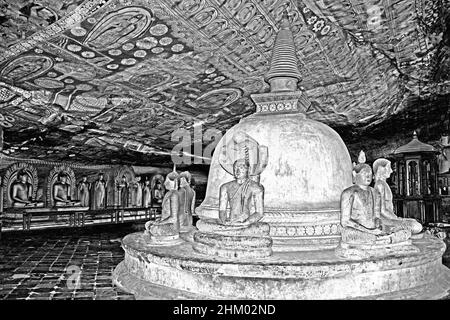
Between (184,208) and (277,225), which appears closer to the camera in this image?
(277,225)

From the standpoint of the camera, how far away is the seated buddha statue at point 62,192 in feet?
47.9

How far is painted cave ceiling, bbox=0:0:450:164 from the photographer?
22.3 ft

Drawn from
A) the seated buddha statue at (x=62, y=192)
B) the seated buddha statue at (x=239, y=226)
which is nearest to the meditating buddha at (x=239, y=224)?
the seated buddha statue at (x=239, y=226)

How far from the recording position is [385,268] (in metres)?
5.04

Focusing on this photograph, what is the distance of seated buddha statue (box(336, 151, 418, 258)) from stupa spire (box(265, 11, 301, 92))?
7.55 feet

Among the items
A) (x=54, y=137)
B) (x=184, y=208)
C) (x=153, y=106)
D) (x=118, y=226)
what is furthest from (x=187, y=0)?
(x=118, y=226)

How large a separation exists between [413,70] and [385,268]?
321 inches

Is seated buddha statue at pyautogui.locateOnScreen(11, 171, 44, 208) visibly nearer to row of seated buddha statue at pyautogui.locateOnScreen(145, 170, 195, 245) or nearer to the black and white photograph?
the black and white photograph

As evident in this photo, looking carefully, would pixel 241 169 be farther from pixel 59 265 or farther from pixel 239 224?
pixel 59 265

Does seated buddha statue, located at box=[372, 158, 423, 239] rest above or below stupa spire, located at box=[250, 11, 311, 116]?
below

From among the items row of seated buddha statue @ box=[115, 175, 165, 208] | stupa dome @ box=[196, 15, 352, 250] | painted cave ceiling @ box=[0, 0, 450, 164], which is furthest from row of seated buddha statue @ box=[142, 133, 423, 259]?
row of seated buddha statue @ box=[115, 175, 165, 208]

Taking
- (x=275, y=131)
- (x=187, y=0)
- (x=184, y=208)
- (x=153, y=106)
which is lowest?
(x=184, y=208)

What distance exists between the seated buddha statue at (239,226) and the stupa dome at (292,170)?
585 mm
